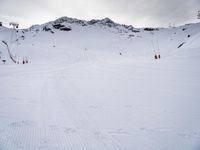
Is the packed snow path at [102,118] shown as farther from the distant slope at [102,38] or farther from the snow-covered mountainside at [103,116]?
the distant slope at [102,38]

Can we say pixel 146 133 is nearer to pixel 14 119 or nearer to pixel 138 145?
pixel 138 145

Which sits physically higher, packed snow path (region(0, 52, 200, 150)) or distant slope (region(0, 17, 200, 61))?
distant slope (region(0, 17, 200, 61))

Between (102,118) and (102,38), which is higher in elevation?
(102,38)

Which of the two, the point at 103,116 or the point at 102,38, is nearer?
the point at 103,116

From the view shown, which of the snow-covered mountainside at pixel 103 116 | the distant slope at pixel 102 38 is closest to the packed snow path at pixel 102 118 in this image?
the snow-covered mountainside at pixel 103 116

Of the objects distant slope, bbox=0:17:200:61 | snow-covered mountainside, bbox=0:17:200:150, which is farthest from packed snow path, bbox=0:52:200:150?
distant slope, bbox=0:17:200:61

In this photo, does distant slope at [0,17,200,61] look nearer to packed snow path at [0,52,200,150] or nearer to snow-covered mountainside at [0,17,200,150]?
snow-covered mountainside at [0,17,200,150]

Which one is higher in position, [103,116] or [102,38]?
[102,38]

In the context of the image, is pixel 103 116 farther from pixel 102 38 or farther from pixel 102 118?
pixel 102 38

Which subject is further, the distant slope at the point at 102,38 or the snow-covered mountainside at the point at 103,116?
the distant slope at the point at 102,38

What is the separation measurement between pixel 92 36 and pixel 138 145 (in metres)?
49.4

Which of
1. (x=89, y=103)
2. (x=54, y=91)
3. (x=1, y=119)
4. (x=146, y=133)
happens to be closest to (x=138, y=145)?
(x=146, y=133)

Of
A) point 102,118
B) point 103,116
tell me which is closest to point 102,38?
point 103,116

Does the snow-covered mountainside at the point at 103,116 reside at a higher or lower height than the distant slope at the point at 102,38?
lower
